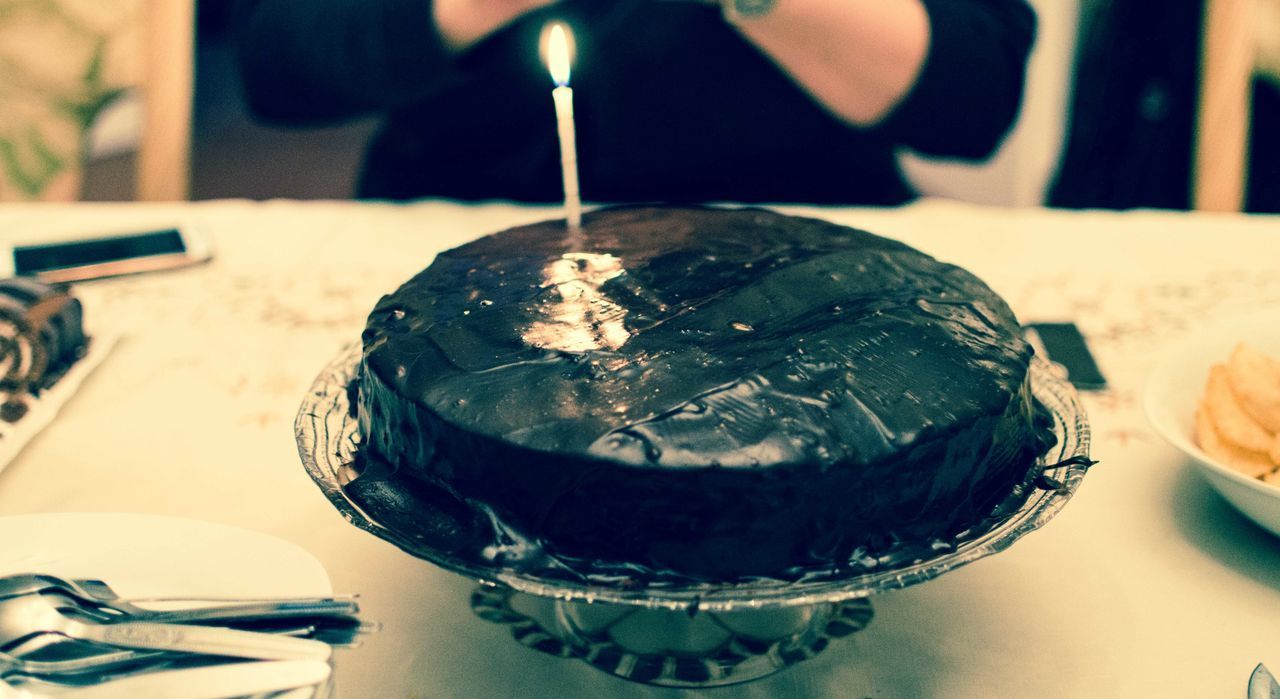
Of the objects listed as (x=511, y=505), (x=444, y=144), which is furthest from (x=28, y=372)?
(x=444, y=144)

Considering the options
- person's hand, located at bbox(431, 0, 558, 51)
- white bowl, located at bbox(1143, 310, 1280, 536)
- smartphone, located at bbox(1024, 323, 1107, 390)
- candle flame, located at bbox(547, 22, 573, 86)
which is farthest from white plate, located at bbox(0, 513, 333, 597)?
person's hand, located at bbox(431, 0, 558, 51)

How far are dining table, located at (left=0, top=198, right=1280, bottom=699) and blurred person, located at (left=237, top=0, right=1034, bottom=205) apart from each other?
19cm

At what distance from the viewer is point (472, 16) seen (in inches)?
53.4

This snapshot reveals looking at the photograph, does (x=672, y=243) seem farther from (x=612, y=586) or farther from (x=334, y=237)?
(x=334, y=237)

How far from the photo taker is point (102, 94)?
171 centimetres

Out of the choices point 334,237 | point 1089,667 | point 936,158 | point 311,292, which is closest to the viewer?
point 1089,667

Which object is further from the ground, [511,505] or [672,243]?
[672,243]

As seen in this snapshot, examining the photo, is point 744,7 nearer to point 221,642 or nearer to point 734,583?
point 734,583

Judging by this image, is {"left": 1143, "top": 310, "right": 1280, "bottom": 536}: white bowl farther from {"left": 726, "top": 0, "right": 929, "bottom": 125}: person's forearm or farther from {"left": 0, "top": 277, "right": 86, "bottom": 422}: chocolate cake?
{"left": 0, "top": 277, "right": 86, "bottom": 422}: chocolate cake

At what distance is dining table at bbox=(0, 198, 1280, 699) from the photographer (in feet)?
1.99

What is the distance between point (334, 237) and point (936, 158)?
3.20ft

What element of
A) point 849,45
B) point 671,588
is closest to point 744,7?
point 849,45

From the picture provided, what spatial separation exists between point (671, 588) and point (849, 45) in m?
1.08

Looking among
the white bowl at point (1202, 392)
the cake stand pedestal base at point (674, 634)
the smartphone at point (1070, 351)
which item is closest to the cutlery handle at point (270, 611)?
the cake stand pedestal base at point (674, 634)
